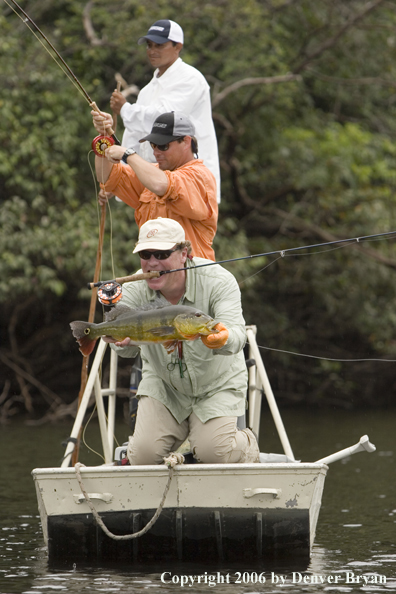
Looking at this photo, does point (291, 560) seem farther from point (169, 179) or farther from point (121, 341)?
point (169, 179)

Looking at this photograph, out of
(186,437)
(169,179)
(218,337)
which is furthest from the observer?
(169,179)

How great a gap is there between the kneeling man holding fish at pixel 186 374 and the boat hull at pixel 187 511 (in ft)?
0.85

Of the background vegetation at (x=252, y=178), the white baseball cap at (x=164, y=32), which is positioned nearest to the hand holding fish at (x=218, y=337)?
the white baseball cap at (x=164, y=32)

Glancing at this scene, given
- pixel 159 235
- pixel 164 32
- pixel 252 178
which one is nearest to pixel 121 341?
pixel 159 235

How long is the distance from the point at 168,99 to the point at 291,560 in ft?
9.58

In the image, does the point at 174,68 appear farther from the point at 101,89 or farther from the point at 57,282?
the point at 101,89

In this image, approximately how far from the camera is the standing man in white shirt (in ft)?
20.4

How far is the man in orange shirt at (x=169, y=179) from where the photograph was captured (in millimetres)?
5453

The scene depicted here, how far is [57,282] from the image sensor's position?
12508 mm

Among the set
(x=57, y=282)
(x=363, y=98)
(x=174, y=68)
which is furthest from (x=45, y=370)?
(x=174, y=68)

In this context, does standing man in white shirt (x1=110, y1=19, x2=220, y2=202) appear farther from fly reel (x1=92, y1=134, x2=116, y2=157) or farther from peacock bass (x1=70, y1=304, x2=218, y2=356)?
peacock bass (x1=70, y1=304, x2=218, y2=356)

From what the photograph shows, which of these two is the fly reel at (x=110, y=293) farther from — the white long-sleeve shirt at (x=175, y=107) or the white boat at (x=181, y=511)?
the white long-sleeve shirt at (x=175, y=107)

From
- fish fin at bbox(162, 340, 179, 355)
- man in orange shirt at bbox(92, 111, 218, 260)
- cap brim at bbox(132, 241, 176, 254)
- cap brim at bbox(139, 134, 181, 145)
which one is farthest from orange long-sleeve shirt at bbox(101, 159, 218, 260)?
fish fin at bbox(162, 340, 179, 355)

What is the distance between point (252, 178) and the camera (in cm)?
1617
